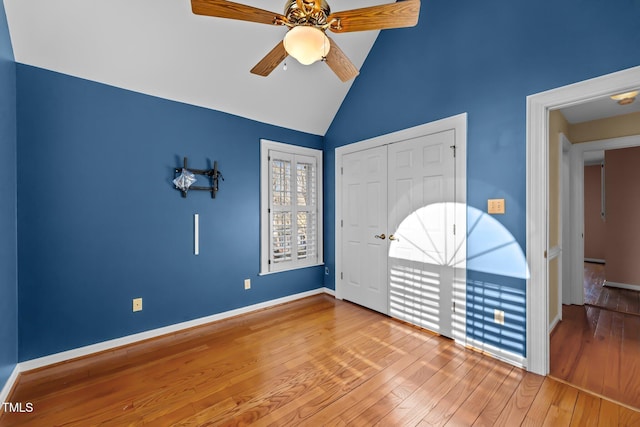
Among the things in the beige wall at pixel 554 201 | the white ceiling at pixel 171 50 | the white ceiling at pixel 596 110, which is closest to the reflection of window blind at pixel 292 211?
the white ceiling at pixel 171 50

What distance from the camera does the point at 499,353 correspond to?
235cm

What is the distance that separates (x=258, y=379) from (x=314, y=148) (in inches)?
120

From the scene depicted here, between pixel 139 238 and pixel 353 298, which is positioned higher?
pixel 139 238

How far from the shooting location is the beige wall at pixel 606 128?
3219 mm

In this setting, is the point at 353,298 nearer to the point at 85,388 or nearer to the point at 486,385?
the point at 486,385

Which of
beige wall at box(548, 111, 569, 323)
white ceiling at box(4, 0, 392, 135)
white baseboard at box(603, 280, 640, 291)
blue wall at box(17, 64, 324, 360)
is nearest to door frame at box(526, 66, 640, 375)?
beige wall at box(548, 111, 569, 323)

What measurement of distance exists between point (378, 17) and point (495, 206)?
178 centimetres

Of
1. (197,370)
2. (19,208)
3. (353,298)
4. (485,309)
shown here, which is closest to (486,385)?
(485,309)

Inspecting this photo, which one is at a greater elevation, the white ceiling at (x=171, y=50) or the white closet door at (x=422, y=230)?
the white ceiling at (x=171, y=50)

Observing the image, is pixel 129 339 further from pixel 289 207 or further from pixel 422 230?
pixel 422 230

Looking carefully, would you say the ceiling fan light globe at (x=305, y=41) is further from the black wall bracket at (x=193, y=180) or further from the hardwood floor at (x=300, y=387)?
the hardwood floor at (x=300, y=387)

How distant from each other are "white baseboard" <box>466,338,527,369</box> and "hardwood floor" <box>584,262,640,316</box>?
2.28 metres

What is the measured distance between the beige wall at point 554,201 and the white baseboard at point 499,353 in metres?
0.98

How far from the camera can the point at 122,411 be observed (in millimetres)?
1784
